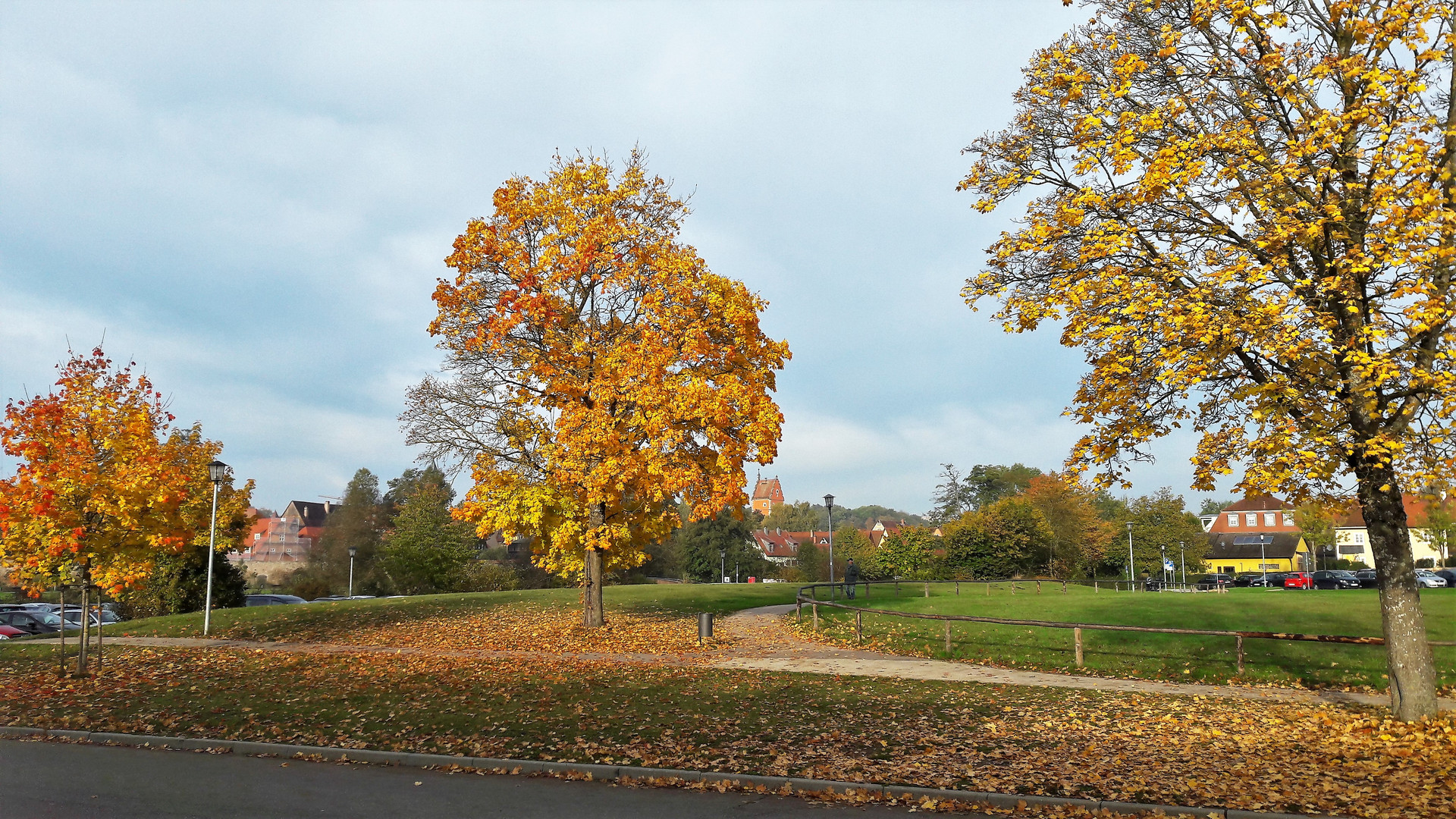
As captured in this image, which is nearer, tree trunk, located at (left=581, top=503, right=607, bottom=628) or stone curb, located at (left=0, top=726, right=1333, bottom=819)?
stone curb, located at (left=0, top=726, right=1333, bottom=819)

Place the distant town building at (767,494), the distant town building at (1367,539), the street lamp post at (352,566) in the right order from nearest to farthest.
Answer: the street lamp post at (352,566)
the distant town building at (1367,539)
the distant town building at (767,494)

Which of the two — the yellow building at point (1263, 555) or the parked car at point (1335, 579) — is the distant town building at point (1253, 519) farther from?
the parked car at point (1335, 579)

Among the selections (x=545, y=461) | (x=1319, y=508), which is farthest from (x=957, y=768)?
(x=545, y=461)

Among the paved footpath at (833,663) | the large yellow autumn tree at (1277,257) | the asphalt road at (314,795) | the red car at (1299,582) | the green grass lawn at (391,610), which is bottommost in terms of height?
the red car at (1299,582)

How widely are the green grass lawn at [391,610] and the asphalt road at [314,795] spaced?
43.3 feet

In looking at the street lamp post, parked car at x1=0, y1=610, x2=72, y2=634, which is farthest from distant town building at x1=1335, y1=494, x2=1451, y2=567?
parked car at x1=0, y1=610, x2=72, y2=634

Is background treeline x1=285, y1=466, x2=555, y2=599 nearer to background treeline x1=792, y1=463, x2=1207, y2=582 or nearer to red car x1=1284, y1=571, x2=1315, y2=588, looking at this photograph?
background treeline x1=792, y1=463, x2=1207, y2=582

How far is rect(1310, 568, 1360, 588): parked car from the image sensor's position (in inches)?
2228

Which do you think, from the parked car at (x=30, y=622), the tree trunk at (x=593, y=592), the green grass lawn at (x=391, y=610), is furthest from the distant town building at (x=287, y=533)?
the tree trunk at (x=593, y=592)

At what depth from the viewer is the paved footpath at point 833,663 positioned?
44.6ft

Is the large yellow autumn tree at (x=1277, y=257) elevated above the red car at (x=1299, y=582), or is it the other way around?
the large yellow autumn tree at (x=1277, y=257)

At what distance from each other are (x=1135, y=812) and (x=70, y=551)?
2194 cm

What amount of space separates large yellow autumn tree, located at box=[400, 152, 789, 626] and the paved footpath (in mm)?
3279

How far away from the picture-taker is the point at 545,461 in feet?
70.8
